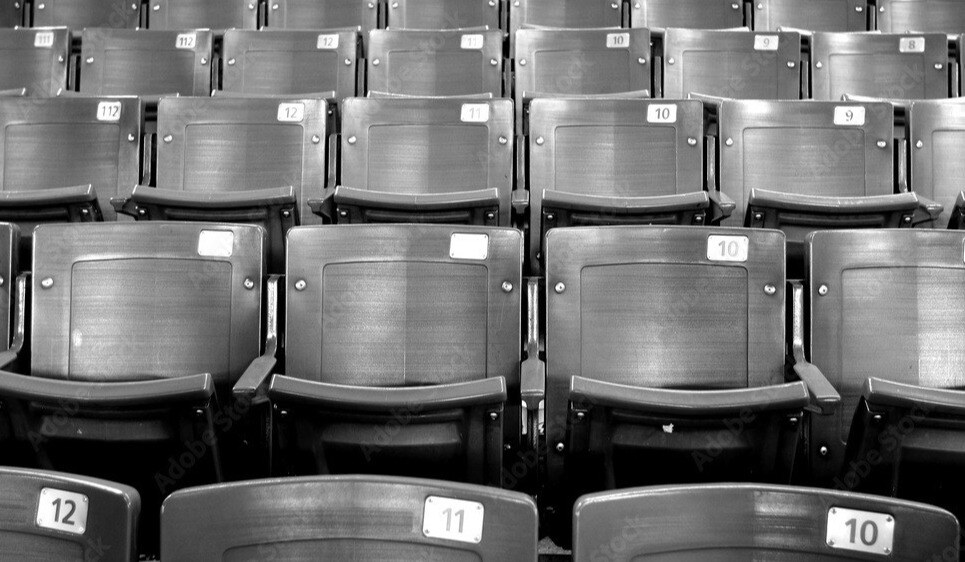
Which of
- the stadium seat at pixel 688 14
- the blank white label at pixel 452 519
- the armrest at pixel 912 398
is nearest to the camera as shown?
the blank white label at pixel 452 519

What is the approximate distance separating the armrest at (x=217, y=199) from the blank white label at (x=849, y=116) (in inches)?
25.2

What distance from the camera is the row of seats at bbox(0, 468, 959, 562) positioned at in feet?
1.42

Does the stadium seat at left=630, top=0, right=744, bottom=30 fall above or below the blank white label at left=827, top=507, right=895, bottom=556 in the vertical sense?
above

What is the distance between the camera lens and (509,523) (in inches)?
17.0

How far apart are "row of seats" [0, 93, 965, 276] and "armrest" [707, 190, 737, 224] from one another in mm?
89

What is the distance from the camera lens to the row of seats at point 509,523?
1.42ft

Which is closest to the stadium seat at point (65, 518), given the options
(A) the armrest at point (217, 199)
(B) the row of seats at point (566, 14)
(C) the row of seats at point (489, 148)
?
(A) the armrest at point (217, 199)

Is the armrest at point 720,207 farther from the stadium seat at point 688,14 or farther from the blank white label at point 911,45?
the stadium seat at point 688,14

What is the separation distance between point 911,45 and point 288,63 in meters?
0.93

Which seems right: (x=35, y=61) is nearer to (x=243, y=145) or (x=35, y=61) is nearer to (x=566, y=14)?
(x=243, y=145)

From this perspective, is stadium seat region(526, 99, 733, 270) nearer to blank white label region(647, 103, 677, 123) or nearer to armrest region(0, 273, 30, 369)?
blank white label region(647, 103, 677, 123)

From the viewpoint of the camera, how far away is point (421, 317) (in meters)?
0.74

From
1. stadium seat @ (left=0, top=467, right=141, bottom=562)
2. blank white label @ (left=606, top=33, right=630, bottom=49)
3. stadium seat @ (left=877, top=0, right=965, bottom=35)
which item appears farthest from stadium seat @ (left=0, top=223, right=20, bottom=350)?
stadium seat @ (left=877, top=0, right=965, bottom=35)

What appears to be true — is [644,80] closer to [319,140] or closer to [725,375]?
[319,140]
